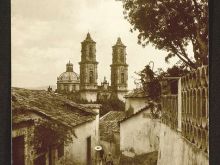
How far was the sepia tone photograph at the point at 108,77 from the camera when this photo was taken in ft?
7.09

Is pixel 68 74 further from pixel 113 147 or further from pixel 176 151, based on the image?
pixel 176 151

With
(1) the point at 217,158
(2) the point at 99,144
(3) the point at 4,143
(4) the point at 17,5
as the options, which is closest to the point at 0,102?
(3) the point at 4,143

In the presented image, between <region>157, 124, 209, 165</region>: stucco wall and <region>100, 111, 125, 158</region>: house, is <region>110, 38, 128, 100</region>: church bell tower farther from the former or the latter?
<region>157, 124, 209, 165</region>: stucco wall

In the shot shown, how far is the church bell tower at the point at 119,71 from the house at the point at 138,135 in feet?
0.80

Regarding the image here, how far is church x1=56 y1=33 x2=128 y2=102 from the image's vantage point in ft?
7.54

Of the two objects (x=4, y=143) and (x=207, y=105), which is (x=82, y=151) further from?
(x=207, y=105)

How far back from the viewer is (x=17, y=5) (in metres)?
2.13

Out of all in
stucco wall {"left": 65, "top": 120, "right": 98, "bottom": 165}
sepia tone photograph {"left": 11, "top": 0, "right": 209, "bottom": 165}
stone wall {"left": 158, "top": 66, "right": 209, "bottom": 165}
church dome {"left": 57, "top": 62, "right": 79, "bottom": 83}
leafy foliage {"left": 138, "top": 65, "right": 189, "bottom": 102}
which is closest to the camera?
stone wall {"left": 158, "top": 66, "right": 209, "bottom": 165}

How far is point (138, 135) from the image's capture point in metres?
2.73

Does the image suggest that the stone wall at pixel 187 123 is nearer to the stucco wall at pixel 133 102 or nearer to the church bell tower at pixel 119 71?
the stucco wall at pixel 133 102

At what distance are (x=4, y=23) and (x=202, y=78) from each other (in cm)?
132

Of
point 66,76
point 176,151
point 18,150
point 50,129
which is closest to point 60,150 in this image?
point 50,129

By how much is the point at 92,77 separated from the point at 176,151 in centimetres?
86

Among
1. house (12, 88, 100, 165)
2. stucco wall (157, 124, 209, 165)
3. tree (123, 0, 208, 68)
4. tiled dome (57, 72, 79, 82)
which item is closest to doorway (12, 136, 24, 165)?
house (12, 88, 100, 165)
